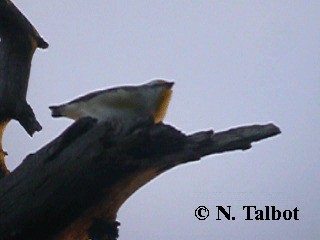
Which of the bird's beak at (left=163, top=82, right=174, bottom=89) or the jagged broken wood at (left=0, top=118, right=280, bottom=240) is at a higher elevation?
the bird's beak at (left=163, top=82, right=174, bottom=89)

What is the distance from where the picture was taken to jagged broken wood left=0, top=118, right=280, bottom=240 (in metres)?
1.61

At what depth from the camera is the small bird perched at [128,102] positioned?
183 centimetres

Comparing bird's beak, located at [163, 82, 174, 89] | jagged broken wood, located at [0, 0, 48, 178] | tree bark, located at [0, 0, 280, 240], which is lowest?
tree bark, located at [0, 0, 280, 240]

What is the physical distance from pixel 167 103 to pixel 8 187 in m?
0.69

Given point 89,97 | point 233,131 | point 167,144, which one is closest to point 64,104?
point 89,97

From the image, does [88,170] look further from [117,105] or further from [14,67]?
[14,67]

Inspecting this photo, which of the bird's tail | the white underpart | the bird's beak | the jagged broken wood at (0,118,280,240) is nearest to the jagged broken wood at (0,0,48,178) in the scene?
the bird's tail

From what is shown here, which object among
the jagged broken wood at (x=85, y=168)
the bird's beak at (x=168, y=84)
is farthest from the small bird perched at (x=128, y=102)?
the jagged broken wood at (x=85, y=168)

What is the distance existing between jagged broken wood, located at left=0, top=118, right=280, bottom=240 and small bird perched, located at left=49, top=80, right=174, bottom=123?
181mm

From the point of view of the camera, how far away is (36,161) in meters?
1.70

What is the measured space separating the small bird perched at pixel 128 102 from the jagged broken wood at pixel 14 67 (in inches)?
25.7

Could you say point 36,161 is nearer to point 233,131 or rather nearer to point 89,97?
point 89,97

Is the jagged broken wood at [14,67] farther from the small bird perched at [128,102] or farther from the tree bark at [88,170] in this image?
the tree bark at [88,170]

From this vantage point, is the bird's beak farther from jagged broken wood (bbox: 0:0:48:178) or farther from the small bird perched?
jagged broken wood (bbox: 0:0:48:178)
